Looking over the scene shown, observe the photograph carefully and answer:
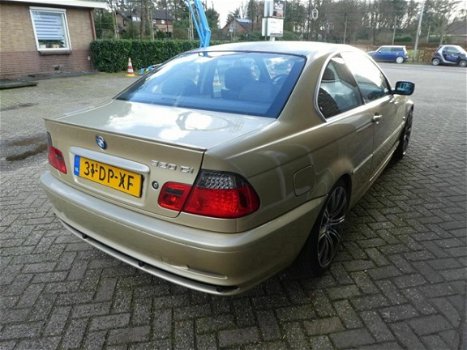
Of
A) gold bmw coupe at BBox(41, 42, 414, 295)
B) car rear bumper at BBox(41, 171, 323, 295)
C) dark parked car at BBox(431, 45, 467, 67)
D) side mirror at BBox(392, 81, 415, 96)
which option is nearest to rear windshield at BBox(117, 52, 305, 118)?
gold bmw coupe at BBox(41, 42, 414, 295)

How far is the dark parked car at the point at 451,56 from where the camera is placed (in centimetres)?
2714

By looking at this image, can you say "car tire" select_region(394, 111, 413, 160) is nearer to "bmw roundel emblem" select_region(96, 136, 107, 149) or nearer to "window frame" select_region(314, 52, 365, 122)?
"window frame" select_region(314, 52, 365, 122)

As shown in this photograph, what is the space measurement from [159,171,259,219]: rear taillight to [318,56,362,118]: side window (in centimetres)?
98

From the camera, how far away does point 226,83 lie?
254cm

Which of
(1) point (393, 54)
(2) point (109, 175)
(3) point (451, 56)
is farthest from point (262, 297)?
(1) point (393, 54)

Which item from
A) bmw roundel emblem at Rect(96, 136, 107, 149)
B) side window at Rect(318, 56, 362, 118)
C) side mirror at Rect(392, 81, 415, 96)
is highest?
side window at Rect(318, 56, 362, 118)

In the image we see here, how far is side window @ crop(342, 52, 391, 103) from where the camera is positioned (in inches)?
124

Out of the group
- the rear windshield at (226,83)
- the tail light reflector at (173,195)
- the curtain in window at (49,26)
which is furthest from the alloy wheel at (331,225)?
the curtain in window at (49,26)

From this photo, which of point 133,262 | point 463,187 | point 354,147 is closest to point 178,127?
point 133,262

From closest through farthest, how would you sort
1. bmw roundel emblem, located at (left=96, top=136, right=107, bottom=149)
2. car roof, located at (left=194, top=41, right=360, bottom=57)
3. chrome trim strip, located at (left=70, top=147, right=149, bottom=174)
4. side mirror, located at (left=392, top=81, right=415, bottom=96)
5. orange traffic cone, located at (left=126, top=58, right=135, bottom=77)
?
chrome trim strip, located at (left=70, top=147, right=149, bottom=174)
bmw roundel emblem, located at (left=96, top=136, right=107, bottom=149)
car roof, located at (left=194, top=41, right=360, bottom=57)
side mirror, located at (left=392, top=81, right=415, bottom=96)
orange traffic cone, located at (left=126, top=58, right=135, bottom=77)

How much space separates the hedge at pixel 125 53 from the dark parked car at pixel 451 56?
2122 cm

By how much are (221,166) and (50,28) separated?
16860mm

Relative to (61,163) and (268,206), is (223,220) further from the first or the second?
(61,163)

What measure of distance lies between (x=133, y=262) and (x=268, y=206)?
85 centimetres
